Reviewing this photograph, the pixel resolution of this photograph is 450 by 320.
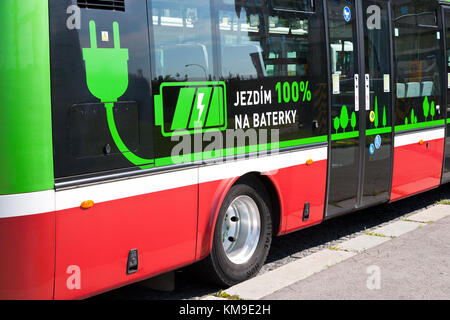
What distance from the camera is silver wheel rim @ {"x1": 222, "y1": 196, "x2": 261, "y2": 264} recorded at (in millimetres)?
5137

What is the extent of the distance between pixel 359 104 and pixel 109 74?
10.6 ft

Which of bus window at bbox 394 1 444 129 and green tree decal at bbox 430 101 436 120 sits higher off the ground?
bus window at bbox 394 1 444 129

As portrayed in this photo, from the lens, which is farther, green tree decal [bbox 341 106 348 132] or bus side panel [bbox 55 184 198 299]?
green tree decal [bbox 341 106 348 132]

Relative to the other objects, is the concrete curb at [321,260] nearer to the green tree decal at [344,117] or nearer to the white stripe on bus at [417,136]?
the white stripe on bus at [417,136]

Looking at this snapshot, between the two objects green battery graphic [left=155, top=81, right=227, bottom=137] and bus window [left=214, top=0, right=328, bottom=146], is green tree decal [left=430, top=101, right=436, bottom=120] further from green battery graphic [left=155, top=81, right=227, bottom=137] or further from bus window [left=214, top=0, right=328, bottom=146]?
green battery graphic [left=155, top=81, right=227, bottom=137]

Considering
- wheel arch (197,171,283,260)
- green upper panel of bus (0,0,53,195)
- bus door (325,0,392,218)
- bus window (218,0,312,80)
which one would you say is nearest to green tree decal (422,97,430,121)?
bus door (325,0,392,218)

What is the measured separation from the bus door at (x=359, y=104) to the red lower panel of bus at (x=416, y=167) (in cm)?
24

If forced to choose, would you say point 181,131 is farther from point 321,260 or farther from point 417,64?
point 417,64

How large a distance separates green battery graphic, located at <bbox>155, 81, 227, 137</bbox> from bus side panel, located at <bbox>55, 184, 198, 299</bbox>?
449mm

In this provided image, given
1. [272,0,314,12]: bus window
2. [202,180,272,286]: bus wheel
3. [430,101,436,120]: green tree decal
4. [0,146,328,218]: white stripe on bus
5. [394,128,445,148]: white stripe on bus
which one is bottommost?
[202,180,272,286]: bus wheel

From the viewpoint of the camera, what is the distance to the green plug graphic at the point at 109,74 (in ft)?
12.4

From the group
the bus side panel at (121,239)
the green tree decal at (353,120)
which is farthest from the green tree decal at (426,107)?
the bus side panel at (121,239)

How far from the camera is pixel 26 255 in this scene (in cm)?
352
